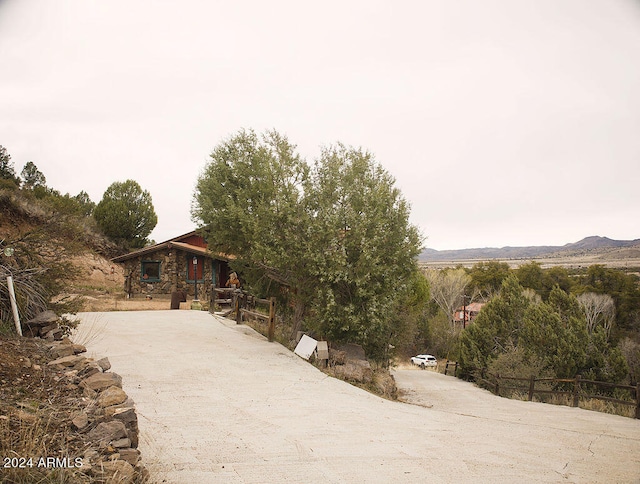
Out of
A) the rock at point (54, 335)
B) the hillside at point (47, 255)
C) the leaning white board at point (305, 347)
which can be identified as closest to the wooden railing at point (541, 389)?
the leaning white board at point (305, 347)

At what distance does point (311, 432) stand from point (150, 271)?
23.8m

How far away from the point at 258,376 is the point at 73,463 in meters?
6.59

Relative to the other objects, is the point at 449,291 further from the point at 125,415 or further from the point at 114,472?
the point at 114,472

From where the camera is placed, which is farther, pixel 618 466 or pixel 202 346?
pixel 202 346

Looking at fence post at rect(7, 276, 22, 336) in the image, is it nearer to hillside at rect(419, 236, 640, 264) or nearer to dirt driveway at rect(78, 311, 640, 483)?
dirt driveway at rect(78, 311, 640, 483)

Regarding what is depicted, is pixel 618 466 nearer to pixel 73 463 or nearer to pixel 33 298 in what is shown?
pixel 73 463

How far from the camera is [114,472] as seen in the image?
4.05 meters

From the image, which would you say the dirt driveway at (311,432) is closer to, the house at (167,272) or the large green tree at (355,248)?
the large green tree at (355,248)

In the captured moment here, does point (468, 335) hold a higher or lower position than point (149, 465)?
lower

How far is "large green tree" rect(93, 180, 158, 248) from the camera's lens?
38.2m

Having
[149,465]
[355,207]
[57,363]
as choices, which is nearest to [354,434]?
[149,465]

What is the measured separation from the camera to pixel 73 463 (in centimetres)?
391

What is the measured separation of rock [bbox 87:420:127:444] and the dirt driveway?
0.67m

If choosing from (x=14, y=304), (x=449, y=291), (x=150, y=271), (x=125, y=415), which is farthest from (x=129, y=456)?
(x=449, y=291)
